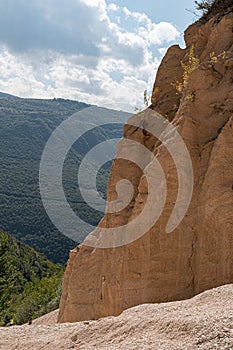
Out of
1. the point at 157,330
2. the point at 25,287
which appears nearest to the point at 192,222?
the point at 157,330

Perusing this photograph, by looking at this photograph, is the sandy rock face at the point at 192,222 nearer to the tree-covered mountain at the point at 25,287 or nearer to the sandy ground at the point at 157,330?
the sandy ground at the point at 157,330

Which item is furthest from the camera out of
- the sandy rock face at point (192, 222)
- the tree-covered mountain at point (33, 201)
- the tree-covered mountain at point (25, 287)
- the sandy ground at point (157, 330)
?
the tree-covered mountain at point (33, 201)

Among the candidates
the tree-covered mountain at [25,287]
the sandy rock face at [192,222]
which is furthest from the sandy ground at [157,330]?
the tree-covered mountain at [25,287]

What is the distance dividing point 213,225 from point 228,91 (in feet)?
11.9

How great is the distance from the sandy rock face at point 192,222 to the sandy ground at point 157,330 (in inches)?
62.7

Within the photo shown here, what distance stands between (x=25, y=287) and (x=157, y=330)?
59.7 metres

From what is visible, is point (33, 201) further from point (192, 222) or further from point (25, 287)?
point (192, 222)

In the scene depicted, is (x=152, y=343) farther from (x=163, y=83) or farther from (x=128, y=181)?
(x=163, y=83)

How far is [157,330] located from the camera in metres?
7.33

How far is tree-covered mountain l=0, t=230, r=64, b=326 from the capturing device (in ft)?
99.9

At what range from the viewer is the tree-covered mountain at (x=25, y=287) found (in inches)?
1198

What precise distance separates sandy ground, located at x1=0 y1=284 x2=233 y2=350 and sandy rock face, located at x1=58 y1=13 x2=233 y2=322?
159 centimetres

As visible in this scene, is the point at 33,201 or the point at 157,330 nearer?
the point at 157,330

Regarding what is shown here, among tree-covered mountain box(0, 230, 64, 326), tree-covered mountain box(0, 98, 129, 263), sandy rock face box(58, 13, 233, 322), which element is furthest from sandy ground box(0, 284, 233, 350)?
tree-covered mountain box(0, 98, 129, 263)
